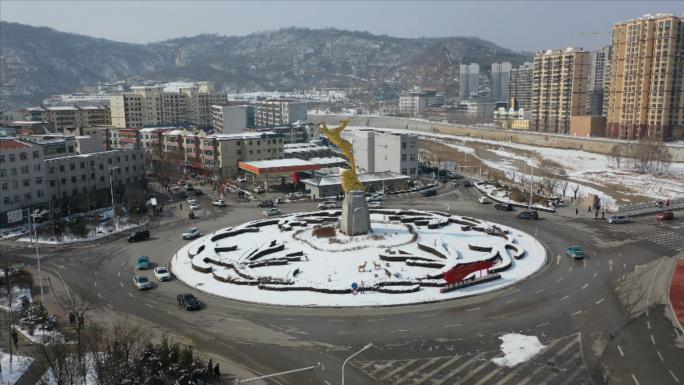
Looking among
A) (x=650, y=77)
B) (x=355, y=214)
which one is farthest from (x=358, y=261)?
(x=650, y=77)

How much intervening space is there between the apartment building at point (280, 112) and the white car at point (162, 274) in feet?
397

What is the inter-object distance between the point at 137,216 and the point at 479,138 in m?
124

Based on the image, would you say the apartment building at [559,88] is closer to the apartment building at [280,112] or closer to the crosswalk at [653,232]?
the apartment building at [280,112]

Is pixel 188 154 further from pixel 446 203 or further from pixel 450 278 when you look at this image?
pixel 450 278

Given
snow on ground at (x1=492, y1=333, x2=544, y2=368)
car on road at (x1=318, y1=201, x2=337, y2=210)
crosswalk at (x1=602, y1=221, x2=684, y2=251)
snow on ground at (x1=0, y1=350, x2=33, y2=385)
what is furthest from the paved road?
car on road at (x1=318, y1=201, x2=337, y2=210)

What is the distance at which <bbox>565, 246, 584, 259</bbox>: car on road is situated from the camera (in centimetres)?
4441

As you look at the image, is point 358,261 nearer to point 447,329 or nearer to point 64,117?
point 447,329

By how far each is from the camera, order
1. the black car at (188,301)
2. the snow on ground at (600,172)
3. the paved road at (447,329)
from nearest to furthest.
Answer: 1. the paved road at (447,329)
2. the black car at (188,301)
3. the snow on ground at (600,172)

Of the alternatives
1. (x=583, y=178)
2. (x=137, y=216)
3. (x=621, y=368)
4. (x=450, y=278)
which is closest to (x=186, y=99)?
(x=137, y=216)

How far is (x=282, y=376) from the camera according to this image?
2609cm

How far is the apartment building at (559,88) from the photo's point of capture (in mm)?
148125

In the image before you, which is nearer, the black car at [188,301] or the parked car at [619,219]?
the black car at [188,301]

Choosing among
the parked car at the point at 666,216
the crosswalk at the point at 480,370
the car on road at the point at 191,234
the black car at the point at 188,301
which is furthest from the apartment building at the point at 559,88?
the black car at the point at 188,301

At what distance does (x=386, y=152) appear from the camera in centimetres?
8762
